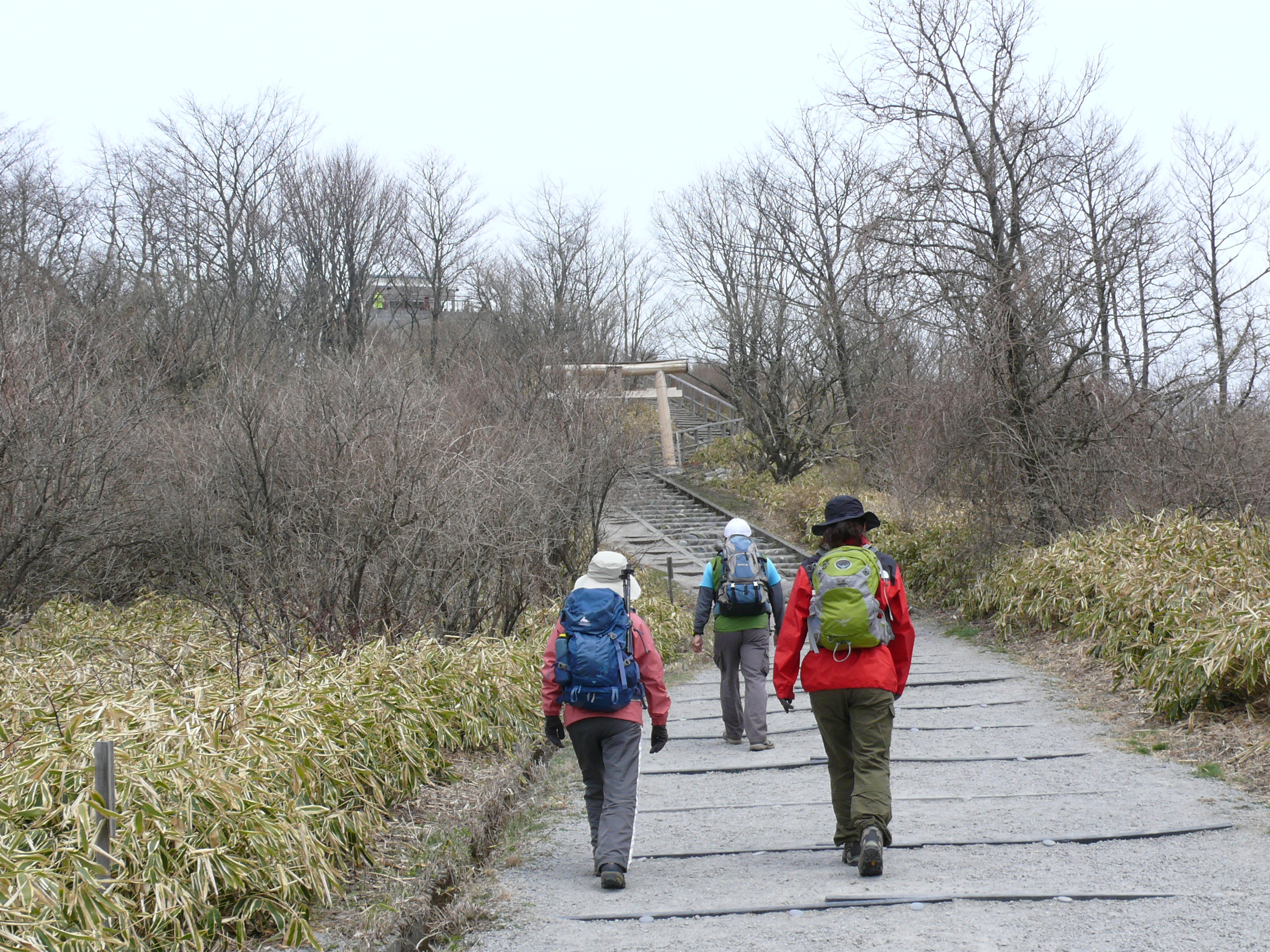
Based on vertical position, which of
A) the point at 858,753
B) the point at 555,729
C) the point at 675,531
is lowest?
the point at 858,753

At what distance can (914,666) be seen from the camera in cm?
1105

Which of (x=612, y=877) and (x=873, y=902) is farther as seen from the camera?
(x=612, y=877)

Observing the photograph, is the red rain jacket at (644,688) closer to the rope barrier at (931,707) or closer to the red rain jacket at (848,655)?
the red rain jacket at (848,655)

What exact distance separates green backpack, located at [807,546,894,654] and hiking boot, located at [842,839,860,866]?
85cm

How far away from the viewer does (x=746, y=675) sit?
7637mm

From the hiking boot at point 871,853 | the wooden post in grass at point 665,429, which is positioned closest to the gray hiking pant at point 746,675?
the hiking boot at point 871,853

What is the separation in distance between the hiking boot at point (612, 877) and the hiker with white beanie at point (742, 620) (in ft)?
9.51

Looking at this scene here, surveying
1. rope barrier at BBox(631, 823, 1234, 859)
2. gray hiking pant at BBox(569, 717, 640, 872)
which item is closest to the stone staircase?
rope barrier at BBox(631, 823, 1234, 859)

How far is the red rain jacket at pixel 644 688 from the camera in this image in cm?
478

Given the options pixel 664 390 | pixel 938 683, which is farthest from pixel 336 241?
pixel 938 683

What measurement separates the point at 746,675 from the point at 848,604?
3216mm

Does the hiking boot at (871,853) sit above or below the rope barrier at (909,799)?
above

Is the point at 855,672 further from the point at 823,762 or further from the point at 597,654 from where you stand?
the point at 823,762

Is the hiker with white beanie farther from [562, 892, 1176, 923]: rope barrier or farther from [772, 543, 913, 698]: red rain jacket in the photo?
[562, 892, 1176, 923]: rope barrier
